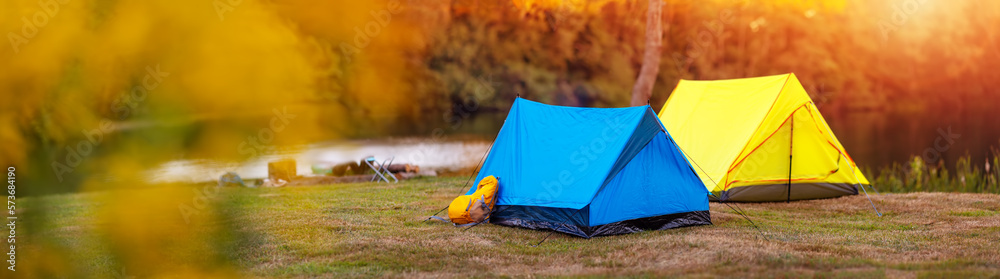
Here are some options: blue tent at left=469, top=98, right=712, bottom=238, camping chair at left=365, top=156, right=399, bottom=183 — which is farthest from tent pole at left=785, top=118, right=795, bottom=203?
camping chair at left=365, top=156, right=399, bottom=183

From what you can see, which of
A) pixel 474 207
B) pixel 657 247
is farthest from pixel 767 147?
pixel 474 207

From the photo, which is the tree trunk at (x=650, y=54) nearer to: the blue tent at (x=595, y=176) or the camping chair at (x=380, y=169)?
the camping chair at (x=380, y=169)

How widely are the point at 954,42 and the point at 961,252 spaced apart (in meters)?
45.0

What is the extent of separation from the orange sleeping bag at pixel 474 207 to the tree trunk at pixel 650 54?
9396 millimetres

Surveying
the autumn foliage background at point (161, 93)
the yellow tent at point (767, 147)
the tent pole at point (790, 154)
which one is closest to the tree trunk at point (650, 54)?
the yellow tent at point (767, 147)

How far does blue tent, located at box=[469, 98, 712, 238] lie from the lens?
692 cm

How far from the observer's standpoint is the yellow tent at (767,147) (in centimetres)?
934

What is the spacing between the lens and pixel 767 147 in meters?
9.48

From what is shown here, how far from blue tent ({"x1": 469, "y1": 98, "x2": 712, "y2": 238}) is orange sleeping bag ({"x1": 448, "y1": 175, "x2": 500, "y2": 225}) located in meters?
0.10

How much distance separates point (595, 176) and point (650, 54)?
10.4 metres

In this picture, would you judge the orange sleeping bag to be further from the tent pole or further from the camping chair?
the camping chair

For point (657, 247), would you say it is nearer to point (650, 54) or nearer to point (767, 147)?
point (767, 147)

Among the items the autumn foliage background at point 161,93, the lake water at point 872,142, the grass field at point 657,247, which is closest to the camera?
the autumn foliage background at point 161,93

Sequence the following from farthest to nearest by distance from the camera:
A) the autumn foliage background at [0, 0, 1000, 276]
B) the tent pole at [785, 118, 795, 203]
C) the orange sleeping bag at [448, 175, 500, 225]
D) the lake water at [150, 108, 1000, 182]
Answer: the lake water at [150, 108, 1000, 182] < the tent pole at [785, 118, 795, 203] < the orange sleeping bag at [448, 175, 500, 225] < the autumn foliage background at [0, 0, 1000, 276]
